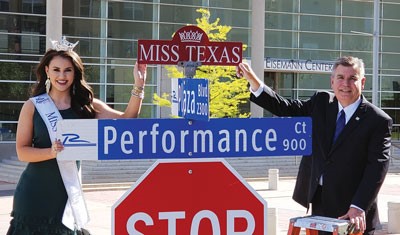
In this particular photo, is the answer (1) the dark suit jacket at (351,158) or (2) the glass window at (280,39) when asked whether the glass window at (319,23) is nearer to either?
(2) the glass window at (280,39)

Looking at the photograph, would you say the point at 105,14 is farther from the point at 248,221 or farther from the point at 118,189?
the point at 248,221

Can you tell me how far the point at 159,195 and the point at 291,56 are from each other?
1341 inches

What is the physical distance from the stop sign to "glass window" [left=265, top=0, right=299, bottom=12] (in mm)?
33318

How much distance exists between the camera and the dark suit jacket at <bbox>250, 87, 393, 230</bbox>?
4.16 m

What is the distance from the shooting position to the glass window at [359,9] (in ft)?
124

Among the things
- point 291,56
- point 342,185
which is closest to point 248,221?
point 342,185

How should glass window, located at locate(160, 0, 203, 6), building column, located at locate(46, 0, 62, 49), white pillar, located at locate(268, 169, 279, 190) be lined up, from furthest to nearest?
1. glass window, located at locate(160, 0, 203, 6)
2. building column, located at locate(46, 0, 62, 49)
3. white pillar, located at locate(268, 169, 279, 190)

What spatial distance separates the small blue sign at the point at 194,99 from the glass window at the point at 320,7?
113 ft

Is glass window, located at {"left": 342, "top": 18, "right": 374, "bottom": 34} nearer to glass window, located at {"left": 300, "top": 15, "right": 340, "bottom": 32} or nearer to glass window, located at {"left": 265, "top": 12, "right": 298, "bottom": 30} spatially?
glass window, located at {"left": 300, "top": 15, "right": 340, "bottom": 32}

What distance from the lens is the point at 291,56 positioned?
120 feet

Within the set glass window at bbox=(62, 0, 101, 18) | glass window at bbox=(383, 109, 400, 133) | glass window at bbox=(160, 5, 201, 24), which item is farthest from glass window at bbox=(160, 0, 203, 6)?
glass window at bbox=(383, 109, 400, 133)

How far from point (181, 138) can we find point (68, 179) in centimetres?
111

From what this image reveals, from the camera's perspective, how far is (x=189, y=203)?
126 inches

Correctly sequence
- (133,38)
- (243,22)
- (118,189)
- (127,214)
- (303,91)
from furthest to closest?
(303,91)
(243,22)
(133,38)
(118,189)
(127,214)
